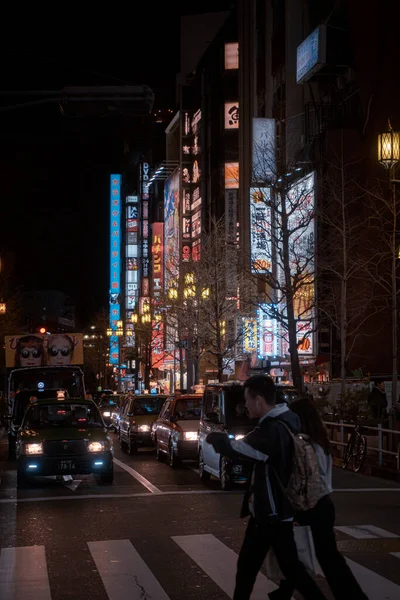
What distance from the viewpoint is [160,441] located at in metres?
24.4

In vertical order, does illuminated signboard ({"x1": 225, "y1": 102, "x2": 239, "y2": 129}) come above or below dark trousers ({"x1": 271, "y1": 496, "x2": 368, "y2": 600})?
above

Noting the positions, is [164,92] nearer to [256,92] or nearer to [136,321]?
[136,321]

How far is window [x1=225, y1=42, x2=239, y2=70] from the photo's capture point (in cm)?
6881

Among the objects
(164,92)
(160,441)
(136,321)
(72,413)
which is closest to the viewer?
(72,413)

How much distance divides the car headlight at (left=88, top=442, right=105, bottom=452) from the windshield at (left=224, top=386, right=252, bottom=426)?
244 cm

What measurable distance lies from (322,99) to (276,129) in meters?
3.19

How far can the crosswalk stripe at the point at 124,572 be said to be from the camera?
858cm

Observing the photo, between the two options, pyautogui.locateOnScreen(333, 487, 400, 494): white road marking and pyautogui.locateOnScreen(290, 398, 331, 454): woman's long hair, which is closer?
pyautogui.locateOnScreen(290, 398, 331, 454): woman's long hair

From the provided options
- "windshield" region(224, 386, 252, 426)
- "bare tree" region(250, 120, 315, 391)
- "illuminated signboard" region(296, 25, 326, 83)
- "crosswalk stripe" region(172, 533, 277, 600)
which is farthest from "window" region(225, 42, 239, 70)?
"crosswalk stripe" region(172, 533, 277, 600)

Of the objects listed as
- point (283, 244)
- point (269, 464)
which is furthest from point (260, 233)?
point (269, 464)

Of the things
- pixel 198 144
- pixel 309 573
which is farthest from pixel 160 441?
pixel 198 144

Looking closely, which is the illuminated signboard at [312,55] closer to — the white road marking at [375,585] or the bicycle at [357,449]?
the bicycle at [357,449]

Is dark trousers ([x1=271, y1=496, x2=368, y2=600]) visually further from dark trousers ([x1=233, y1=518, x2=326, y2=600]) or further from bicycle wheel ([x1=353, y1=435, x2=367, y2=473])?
bicycle wheel ([x1=353, y1=435, x2=367, y2=473])

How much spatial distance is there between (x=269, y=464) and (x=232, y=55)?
2584 inches
